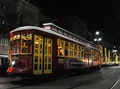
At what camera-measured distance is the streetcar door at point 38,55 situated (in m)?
15.6

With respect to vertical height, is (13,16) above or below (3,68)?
above

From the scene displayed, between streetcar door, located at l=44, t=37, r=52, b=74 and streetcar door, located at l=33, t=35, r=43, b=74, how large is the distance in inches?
18.1

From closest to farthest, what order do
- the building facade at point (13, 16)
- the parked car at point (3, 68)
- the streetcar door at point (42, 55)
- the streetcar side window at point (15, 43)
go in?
1. the streetcar door at point (42, 55)
2. the streetcar side window at point (15, 43)
3. the parked car at point (3, 68)
4. the building facade at point (13, 16)

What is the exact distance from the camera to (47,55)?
665 inches

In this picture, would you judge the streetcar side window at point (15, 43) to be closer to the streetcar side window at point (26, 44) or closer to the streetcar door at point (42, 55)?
the streetcar side window at point (26, 44)

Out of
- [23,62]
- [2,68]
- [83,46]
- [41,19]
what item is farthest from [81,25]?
[23,62]

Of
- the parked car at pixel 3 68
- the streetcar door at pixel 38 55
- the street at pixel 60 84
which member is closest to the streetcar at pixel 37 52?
the streetcar door at pixel 38 55

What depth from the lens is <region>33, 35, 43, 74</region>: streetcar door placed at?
15634 mm

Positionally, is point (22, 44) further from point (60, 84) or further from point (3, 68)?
point (3, 68)

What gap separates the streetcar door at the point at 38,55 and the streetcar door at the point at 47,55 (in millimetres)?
460

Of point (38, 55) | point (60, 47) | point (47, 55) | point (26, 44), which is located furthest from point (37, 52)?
point (60, 47)

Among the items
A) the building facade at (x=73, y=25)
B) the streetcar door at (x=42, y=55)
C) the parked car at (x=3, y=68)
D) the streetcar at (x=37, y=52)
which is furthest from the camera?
the building facade at (x=73, y=25)

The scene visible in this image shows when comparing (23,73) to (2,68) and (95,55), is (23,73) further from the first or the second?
(95,55)

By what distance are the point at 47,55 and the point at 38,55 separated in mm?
1037
